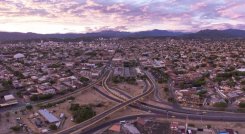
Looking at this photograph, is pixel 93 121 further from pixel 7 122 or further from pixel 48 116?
pixel 7 122

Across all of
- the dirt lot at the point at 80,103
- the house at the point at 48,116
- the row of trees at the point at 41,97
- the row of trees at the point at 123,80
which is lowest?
the dirt lot at the point at 80,103

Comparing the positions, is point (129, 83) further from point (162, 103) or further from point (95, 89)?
point (162, 103)

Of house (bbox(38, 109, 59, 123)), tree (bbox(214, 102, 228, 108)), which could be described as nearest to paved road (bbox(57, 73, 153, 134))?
house (bbox(38, 109, 59, 123))

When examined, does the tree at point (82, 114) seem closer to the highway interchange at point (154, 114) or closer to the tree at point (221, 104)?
the highway interchange at point (154, 114)

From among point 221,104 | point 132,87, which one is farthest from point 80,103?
point 221,104

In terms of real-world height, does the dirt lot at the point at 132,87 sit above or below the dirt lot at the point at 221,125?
above

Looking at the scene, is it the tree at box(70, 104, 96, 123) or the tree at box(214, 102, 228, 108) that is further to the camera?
the tree at box(214, 102, 228, 108)

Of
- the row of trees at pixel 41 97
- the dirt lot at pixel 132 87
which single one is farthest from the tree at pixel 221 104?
the row of trees at pixel 41 97

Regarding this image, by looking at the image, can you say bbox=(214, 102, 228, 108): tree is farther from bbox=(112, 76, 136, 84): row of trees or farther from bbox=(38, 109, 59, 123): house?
bbox=(38, 109, 59, 123): house

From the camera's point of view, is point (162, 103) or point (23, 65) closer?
point (162, 103)

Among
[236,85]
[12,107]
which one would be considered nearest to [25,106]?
[12,107]

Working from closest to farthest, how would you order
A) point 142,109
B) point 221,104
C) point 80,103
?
point 142,109, point 221,104, point 80,103
